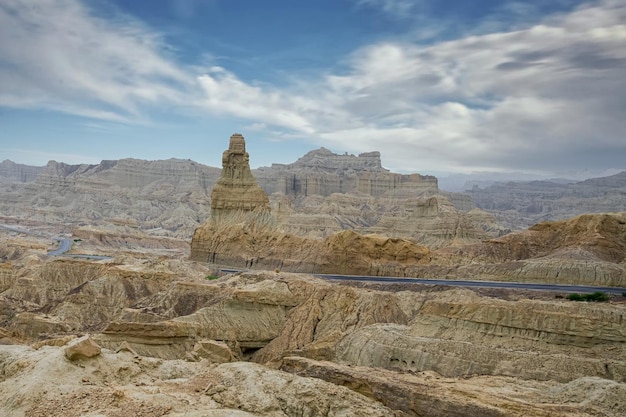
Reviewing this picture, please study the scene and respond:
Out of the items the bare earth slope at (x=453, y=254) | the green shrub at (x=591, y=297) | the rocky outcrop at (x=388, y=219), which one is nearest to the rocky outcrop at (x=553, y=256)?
the bare earth slope at (x=453, y=254)

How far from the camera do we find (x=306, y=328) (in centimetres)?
4597

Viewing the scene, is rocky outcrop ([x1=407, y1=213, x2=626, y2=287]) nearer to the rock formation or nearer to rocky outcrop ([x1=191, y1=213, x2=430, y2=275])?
rocky outcrop ([x1=191, y1=213, x2=430, y2=275])

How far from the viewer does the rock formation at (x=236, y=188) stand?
85438 millimetres

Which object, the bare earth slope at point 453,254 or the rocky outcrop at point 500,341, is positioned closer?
the rocky outcrop at point 500,341

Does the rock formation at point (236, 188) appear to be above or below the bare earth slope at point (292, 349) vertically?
above

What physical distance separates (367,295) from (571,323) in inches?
650

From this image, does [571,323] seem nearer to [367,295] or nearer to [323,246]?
[367,295]

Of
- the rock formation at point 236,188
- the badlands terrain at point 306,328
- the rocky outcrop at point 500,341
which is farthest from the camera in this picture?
the rock formation at point 236,188

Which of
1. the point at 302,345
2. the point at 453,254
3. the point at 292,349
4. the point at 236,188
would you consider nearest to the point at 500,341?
the point at 292,349

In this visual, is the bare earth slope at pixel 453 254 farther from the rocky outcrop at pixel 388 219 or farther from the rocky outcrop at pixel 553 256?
the rocky outcrop at pixel 388 219

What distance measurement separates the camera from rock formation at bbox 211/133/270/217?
85.4 m

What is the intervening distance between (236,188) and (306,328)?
4297 cm

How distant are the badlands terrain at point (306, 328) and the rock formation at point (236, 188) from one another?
20 centimetres

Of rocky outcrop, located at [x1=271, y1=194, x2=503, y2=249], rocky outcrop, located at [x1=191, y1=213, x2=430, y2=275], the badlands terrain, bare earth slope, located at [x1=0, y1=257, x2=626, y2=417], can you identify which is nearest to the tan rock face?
the badlands terrain
